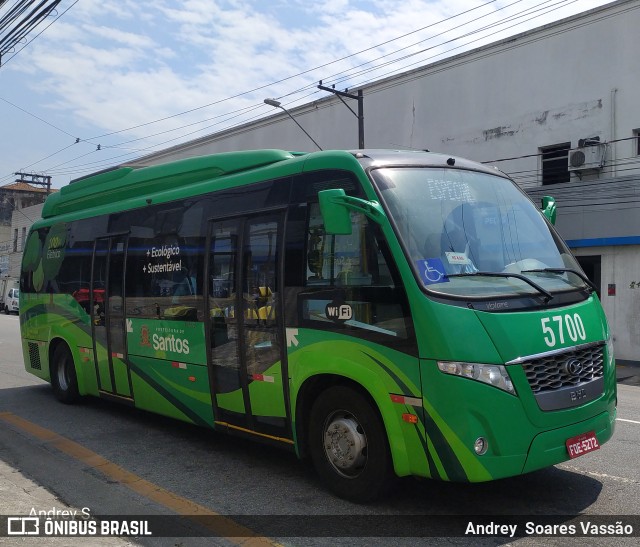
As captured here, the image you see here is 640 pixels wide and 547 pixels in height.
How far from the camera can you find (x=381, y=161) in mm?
5281

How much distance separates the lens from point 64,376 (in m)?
9.72

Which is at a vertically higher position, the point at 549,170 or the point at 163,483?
the point at 549,170

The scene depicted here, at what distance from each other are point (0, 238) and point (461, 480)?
7742 cm

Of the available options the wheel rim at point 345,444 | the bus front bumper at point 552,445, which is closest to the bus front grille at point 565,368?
the bus front bumper at point 552,445

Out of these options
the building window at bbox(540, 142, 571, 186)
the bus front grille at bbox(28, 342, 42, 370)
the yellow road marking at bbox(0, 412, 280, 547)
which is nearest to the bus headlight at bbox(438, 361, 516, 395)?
the yellow road marking at bbox(0, 412, 280, 547)

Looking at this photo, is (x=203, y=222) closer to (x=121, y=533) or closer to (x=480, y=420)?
(x=121, y=533)

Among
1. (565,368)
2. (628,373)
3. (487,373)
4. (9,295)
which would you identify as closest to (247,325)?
(487,373)

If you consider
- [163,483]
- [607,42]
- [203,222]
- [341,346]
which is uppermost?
[607,42]

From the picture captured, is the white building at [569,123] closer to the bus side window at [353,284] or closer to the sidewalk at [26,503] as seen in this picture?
the bus side window at [353,284]

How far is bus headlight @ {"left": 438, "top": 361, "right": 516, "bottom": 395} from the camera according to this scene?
14.1 ft

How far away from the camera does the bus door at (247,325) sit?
575 centimetres

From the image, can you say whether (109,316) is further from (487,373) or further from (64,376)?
(487,373)

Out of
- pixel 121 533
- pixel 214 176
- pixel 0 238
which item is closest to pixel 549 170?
pixel 214 176

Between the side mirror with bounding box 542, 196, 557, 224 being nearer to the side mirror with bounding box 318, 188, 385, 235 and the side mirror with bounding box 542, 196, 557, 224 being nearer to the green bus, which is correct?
the green bus
